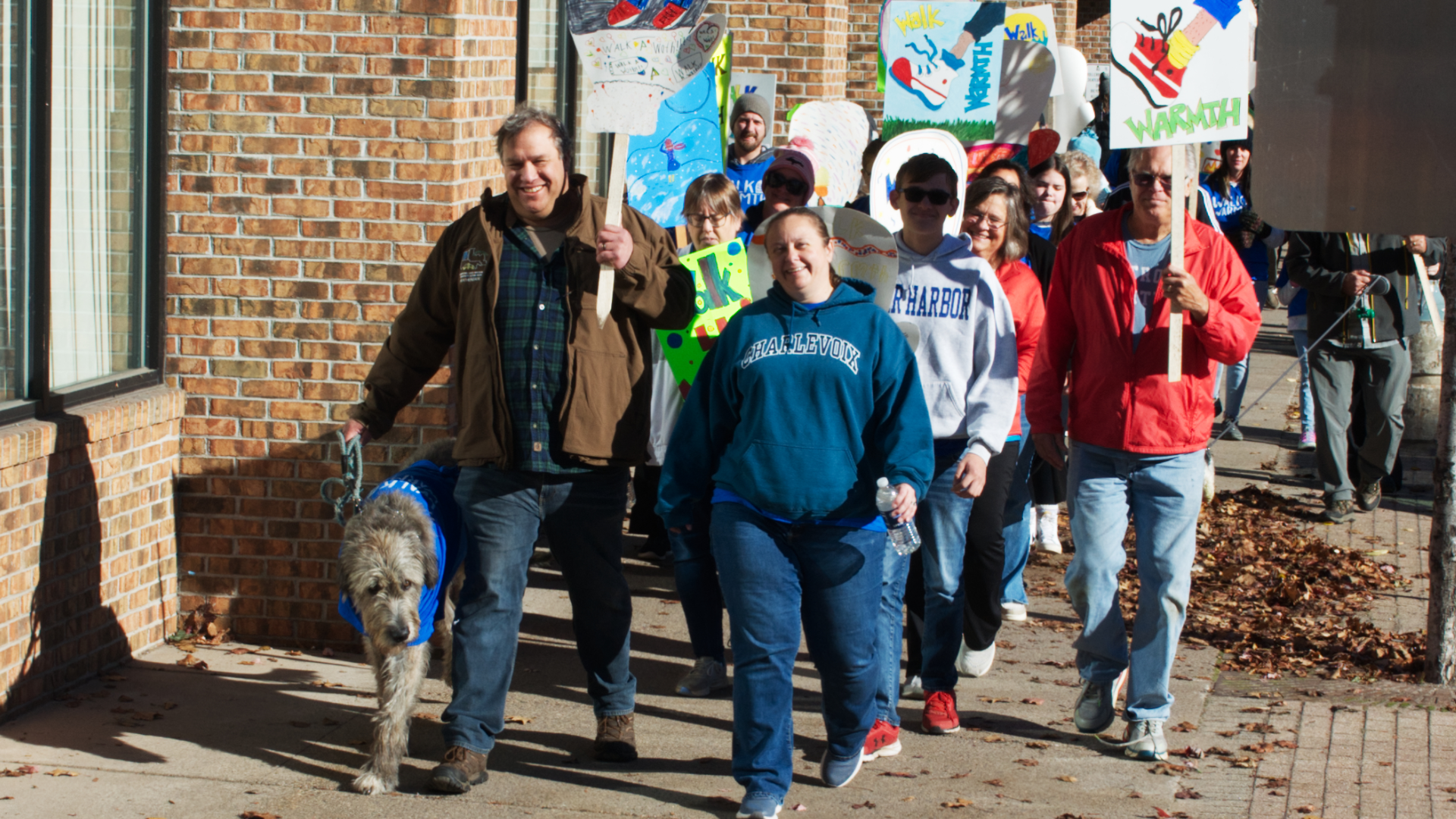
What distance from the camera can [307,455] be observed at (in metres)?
6.58

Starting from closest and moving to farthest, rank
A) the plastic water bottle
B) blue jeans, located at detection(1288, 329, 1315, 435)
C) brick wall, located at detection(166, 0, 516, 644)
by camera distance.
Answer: the plastic water bottle
brick wall, located at detection(166, 0, 516, 644)
blue jeans, located at detection(1288, 329, 1315, 435)

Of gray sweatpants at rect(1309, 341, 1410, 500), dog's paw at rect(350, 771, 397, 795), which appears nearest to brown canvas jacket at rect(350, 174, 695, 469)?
dog's paw at rect(350, 771, 397, 795)

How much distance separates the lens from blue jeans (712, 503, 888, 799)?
4797 mm

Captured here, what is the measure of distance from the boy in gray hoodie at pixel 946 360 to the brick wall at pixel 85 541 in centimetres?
299

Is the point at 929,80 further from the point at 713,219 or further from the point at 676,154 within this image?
the point at 713,219

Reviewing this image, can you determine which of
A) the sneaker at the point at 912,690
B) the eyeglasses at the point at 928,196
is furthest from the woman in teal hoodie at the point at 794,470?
the sneaker at the point at 912,690

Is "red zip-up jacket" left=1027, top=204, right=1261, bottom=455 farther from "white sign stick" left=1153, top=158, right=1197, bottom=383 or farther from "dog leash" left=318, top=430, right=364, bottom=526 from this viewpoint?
"dog leash" left=318, top=430, right=364, bottom=526

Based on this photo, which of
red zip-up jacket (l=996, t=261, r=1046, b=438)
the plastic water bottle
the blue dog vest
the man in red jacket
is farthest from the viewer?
red zip-up jacket (l=996, t=261, r=1046, b=438)

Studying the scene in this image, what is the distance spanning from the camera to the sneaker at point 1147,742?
561 cm

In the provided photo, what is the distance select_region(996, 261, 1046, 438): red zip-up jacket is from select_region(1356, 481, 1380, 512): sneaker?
16.2 feet

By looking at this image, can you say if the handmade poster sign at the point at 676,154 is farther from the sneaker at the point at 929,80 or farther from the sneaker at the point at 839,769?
the sneaker at the point at 839,769

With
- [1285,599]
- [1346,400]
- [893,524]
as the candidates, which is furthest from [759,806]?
[1346,400]

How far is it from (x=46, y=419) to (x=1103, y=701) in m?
3.99

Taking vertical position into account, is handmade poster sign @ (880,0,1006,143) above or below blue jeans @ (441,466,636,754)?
above
